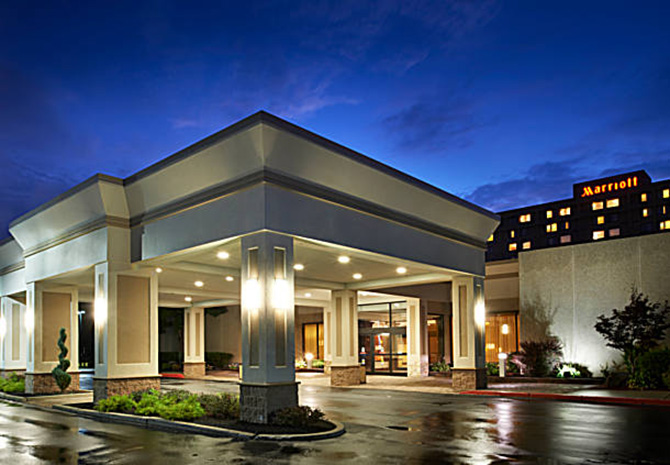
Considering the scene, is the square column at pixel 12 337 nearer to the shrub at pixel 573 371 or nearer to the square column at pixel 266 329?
the square column at pixel 266 329

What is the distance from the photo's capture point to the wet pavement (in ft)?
34.2

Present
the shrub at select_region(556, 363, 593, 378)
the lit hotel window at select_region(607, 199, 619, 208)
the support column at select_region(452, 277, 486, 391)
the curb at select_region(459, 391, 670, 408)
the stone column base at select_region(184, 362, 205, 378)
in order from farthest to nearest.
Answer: the lit hotel window at select_region(607, 199, 619, 208)
the stone column base at select_region(184, 362, 205, 378)
the shrub at select_region(556, 363, 593, 378)
the support column at select_region(452, 277, 486, 391)
the curb at select_region(459, 391, 670, 408)

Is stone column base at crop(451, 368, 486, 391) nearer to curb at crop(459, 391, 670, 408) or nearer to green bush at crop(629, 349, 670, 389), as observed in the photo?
curb at crop(459, 391, 670, 408)

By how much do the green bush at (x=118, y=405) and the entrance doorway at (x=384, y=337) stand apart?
1999 cm

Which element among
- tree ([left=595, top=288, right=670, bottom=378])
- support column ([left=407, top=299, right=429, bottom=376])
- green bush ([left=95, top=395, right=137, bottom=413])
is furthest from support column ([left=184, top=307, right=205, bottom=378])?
tree ([left=595, top=288, right=670, bottom=378])

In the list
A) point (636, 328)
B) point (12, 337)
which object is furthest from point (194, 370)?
point (636, 328)

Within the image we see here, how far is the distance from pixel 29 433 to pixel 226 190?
7.20m

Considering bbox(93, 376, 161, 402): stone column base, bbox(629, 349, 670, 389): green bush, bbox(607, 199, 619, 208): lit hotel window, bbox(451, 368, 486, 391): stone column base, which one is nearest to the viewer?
bbox(93, 376, 161, 402): stone column base

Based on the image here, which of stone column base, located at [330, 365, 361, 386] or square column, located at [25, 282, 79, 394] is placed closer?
square column, located at [25, 282, 79, 394]

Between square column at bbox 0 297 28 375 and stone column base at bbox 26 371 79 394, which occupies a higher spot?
square column at bbox 0 297 28 375

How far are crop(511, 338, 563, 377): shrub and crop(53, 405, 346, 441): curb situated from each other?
48.3ft

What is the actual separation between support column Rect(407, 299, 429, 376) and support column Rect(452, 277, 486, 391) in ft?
33.7

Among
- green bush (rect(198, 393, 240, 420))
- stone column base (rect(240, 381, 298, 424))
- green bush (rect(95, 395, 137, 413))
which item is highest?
stone column base (rect(240, 381, 298, 424))

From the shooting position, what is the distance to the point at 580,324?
25.9 meters
